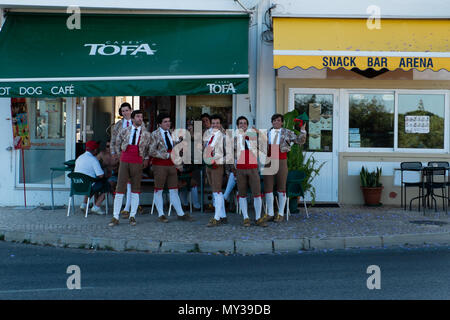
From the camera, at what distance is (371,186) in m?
12.0

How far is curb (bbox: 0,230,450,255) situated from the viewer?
851 cm

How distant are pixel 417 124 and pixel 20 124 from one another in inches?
333

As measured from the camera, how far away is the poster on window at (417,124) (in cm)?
1228

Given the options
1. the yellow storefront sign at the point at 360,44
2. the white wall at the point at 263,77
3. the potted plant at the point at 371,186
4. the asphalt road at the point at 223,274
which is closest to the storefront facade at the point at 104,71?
the white wall at the point at 263,77

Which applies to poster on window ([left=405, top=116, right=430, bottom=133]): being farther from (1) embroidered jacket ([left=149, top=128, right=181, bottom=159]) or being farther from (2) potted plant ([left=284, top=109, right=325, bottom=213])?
(1) embroidered jacket ([left=149, top=128, right=181, bottom=159])

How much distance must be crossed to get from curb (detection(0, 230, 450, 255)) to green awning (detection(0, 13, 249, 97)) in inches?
123

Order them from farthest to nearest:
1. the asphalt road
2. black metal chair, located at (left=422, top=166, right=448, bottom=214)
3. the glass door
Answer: the glass door < black metal chair, located at (left=422, top=166, right=448, bottom=214) < the asphalt road

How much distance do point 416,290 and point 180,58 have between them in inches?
267

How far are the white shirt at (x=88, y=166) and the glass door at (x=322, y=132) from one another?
13.8 ft

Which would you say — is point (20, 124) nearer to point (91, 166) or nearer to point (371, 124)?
point (91, 166)

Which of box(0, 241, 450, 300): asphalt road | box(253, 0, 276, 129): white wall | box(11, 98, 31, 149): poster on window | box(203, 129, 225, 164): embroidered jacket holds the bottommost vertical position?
box(0, 241, 450, 300): asphalt road

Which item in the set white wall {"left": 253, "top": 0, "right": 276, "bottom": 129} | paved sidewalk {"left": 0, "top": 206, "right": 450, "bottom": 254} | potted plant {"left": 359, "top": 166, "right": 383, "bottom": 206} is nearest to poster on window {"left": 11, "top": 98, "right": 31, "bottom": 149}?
paved sidewalk {"left": 0, "top": 206, "right": 450, "bottom": 254}

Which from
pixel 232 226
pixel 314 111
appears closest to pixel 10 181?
pixel 232 226

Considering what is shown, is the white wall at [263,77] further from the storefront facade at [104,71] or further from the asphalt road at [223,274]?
the asphalt road at [223,274]
